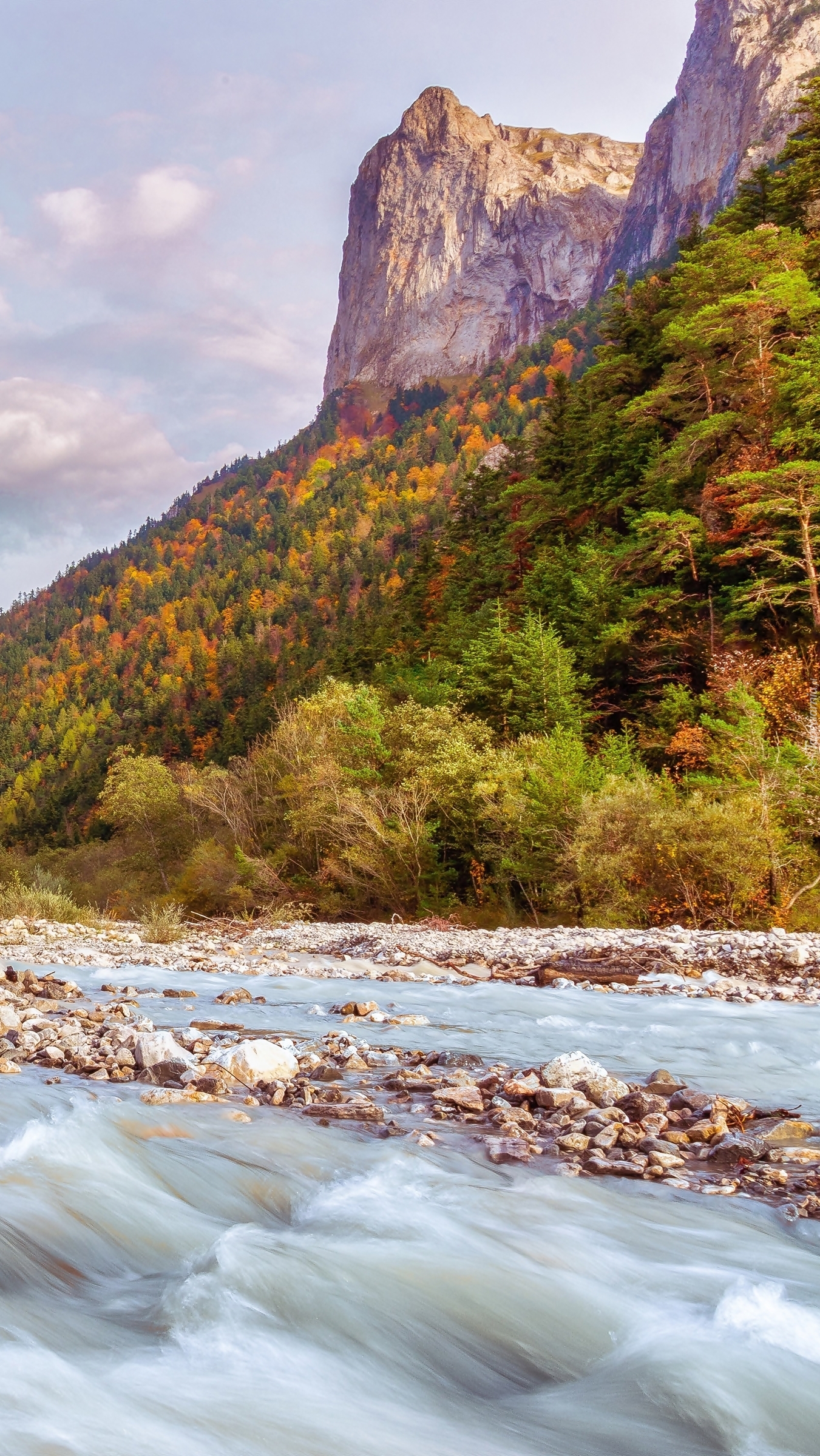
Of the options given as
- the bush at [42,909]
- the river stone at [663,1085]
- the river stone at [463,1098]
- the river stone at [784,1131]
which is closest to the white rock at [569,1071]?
the river stone at [663,1085]

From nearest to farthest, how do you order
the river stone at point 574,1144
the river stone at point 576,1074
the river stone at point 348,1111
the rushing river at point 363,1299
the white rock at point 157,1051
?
the rushing river at point 363,1299 < the river stone at point 574,1144 < the river stone at point 348,1111 < the river stone at point 576,1074 < the white rock at point 157,1051

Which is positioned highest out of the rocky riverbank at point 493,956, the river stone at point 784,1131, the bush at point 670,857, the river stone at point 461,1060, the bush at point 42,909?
the bush at point 670,857

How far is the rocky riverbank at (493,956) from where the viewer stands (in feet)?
42.1

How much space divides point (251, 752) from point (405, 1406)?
38.0 m

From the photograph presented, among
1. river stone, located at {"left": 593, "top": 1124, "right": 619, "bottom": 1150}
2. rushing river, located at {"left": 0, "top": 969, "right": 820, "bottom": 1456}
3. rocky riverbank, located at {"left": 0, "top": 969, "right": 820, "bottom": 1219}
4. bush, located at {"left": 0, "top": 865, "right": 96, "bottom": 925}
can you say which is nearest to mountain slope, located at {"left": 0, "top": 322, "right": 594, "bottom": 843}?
bush, located at {"left": 0, "top": 865, "right": 96, "bottom": 925}

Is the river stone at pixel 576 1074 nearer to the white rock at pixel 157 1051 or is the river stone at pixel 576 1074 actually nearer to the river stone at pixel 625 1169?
the river stone at pixel 625 1169

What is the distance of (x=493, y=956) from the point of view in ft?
53.4

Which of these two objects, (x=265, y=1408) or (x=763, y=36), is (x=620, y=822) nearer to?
(x=265, y=1408)

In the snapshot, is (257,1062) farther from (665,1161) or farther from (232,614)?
(232,614)

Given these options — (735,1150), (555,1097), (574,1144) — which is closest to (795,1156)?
(735,1150)

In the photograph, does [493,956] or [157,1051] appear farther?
[493,956]

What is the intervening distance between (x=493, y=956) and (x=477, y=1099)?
9.77 metres

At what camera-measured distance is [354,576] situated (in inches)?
4692

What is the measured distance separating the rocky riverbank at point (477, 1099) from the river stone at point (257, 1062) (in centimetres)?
1
